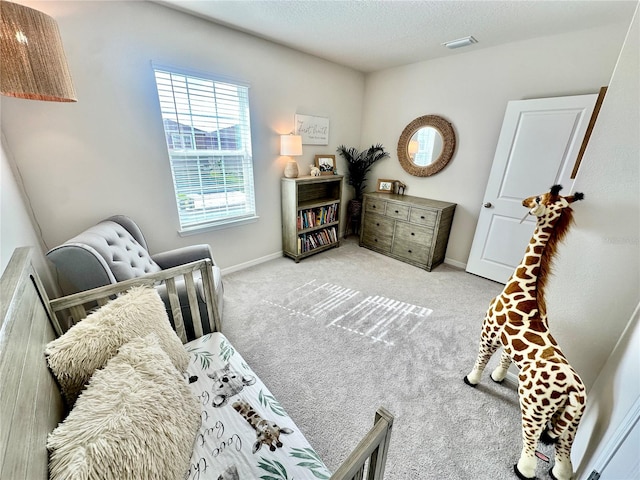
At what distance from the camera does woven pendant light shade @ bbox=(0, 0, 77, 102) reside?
0.99m

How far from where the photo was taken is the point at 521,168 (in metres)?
2.62

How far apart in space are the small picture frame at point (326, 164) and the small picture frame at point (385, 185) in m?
0.72

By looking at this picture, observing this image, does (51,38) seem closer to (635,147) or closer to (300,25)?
(300,25)

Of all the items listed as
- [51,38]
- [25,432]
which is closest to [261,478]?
[25,432]

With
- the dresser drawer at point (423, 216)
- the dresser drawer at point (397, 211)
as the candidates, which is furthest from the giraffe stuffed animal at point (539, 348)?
the dresser drawer at point (397, 211)

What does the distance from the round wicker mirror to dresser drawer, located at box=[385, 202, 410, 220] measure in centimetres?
55

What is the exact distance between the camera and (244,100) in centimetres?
264

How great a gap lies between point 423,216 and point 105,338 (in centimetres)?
305

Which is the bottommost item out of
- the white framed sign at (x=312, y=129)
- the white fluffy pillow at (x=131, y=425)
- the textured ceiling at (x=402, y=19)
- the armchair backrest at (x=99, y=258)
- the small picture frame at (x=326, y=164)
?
the white fluffy pillow at (x=131, y=425)

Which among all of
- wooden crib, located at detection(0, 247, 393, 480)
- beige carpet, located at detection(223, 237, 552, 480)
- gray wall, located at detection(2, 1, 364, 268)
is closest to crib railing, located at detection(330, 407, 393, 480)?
wooden crib, located at detection(0, 247, 393, 480)

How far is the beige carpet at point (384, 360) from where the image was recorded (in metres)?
1.30

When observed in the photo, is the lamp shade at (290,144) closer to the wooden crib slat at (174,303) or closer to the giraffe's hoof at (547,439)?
the wooden crib slat at (174,303)

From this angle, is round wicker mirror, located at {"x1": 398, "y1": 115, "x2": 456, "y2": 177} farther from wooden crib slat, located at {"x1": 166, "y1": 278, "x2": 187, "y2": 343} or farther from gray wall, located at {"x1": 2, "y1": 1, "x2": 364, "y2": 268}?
wooden crib slat, located at {"x1": 166, "y1": 278, "x2": 187, "y2": 343}

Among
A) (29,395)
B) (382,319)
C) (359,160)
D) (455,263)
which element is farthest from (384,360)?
(359,160)
